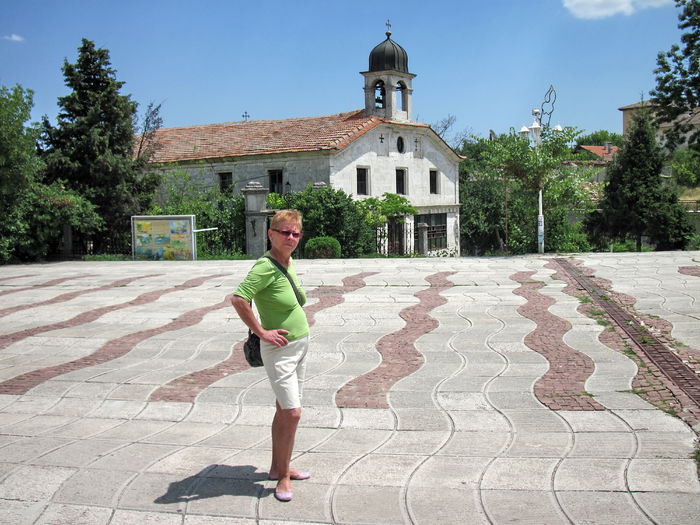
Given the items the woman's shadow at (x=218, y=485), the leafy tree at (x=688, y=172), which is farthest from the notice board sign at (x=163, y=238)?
the leafy tree at (x=688, y=172)

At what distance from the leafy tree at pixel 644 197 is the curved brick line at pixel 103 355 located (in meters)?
19.0

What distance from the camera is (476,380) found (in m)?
6.32

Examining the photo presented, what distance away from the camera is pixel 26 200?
2083cm

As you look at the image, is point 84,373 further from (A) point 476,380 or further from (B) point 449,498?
(B) point 449,498

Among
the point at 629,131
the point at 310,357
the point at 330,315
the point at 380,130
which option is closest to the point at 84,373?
the point at 310,357

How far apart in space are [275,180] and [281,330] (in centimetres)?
2620

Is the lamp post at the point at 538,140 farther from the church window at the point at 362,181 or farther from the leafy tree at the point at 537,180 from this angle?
the church window at the point at 362,181

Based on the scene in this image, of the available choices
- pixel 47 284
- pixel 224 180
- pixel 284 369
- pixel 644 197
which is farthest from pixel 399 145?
pixel 284 369

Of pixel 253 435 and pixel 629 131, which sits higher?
pixel 629 131

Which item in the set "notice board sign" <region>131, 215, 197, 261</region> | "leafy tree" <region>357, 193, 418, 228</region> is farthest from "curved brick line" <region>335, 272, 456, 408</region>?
"leafy tree" <region>357, 193, 418, 228</region>

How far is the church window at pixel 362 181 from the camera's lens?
3031 centimetres

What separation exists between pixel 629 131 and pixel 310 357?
2102 cm

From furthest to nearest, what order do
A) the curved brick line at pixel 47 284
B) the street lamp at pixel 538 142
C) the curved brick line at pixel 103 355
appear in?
the street lamp at pixel 538 142 < the curved brick line at pixel 47 284 < the curved brick line at pixel 103 355

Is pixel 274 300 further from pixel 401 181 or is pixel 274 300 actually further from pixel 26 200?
pixel 401 181
